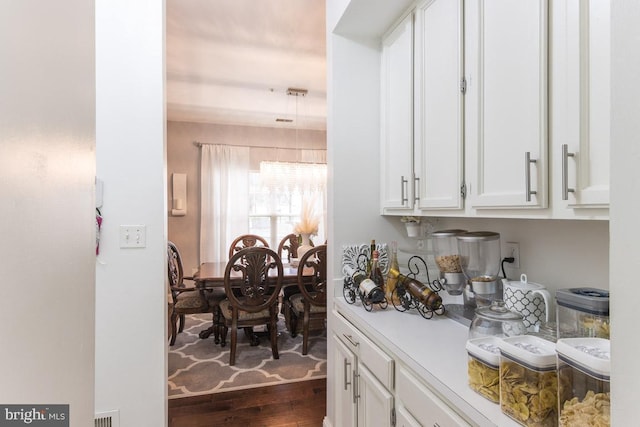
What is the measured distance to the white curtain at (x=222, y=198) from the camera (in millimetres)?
4988

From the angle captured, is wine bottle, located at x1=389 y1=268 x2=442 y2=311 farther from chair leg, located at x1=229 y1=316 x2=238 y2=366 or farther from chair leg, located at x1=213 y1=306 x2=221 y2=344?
chair leg, located at x1=213 y1=306 x2=221 y2=344

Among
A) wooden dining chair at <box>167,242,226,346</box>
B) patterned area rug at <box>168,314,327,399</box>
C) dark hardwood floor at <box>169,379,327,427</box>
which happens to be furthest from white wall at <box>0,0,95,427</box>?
wooden dining chair at <box>167,242,226,346</box>

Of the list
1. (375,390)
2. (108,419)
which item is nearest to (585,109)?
(375,390)

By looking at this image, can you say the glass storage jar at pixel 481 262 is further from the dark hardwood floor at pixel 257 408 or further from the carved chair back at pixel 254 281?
the carved chair back at pixel 254 281

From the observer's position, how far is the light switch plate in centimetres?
169

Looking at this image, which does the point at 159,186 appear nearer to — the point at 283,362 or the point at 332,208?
the point at 332,208

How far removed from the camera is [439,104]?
1.47 metres

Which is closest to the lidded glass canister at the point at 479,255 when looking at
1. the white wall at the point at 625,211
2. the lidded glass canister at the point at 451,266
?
the lidded glass canister at the point at 451,266

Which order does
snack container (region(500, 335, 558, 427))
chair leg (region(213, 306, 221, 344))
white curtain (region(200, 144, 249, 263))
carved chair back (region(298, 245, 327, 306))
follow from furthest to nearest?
white curtain (region(200, 144, 249, 263)) < chair leg (region(213, 306, 221, 344)) < carved chair back (region(298, 245, 327, 306)) < snack container (region(500, 335, 558, 427))

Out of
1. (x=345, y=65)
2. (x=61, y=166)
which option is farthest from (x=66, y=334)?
(x=345, y=65)

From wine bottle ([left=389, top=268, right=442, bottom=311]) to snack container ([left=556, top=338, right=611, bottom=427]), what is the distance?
80cm

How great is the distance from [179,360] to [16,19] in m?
3.17

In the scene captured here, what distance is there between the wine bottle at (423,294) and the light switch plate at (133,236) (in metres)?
1.32

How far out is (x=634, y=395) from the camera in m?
0.46
